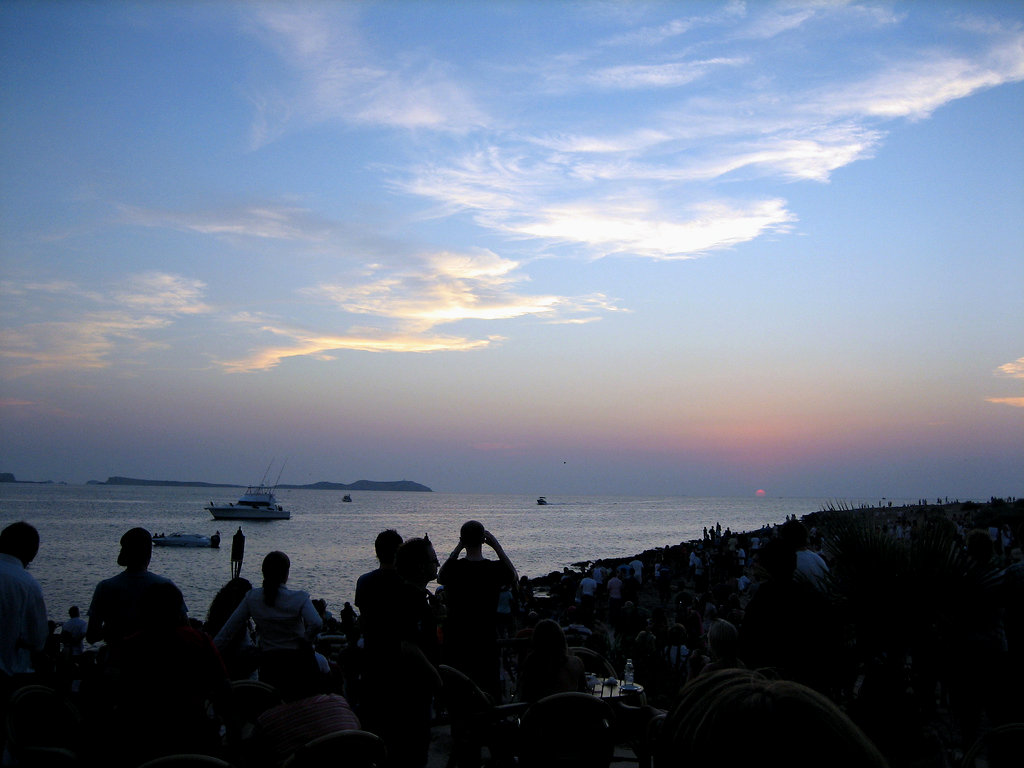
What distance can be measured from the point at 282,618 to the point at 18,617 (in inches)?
64.6

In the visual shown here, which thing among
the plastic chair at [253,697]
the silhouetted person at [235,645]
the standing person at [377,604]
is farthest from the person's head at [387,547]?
the silhouetted person at [235,645]

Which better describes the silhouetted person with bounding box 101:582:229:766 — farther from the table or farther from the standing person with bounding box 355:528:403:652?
the table

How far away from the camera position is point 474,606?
18.9 feet

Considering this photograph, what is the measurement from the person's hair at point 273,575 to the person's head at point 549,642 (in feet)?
5.97

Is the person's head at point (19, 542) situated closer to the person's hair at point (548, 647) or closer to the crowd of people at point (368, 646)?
the crowd of people at point (368, 646)

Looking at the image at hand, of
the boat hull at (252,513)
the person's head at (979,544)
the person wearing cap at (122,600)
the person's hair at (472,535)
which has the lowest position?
the boat hull at (252,513)

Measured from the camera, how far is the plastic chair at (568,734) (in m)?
4.16

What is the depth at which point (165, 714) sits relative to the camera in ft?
12.2

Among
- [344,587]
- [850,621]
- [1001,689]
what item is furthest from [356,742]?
[344,587]

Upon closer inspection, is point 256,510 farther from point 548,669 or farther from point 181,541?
point 548,669

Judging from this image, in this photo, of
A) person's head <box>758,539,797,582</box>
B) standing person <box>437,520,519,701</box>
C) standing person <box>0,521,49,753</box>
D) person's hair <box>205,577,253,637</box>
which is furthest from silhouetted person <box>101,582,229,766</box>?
person's head <box>758,539,797,582</box>

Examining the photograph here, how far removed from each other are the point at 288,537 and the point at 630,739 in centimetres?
8461

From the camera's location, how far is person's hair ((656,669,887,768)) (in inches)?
31.8

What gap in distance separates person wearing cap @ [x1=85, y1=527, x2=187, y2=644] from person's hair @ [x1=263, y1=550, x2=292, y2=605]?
69 cm
